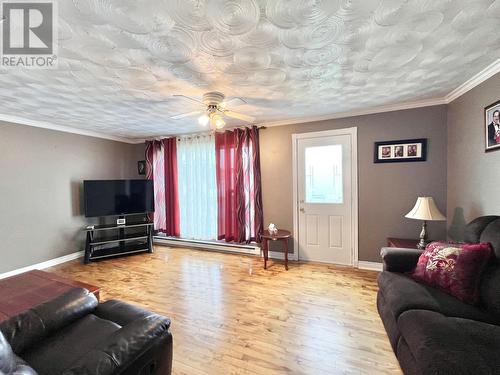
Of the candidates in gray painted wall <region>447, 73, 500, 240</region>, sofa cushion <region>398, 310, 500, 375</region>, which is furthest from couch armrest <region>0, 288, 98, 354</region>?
gray painted wall <region>447, 73, 500, 240</region>

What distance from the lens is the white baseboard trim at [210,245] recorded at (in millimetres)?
4152

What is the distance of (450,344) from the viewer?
1.14 meters

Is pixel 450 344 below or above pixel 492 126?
below

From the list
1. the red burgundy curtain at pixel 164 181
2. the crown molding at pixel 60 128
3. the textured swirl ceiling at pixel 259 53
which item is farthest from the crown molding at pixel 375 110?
the red burgundy curtain at pixel 164 181

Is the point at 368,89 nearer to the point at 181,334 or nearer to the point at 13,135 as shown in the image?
the point at 181,334

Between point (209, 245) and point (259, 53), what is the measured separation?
143 inches

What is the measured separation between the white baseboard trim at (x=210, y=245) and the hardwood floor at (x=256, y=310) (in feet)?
0.60

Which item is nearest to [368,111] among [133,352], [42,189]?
[133,352]

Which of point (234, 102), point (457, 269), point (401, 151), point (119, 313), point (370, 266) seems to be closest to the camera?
point (119, 313)

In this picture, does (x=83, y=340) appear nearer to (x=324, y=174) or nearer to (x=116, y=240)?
(x=116, y=240)

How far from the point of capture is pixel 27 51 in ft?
5.64

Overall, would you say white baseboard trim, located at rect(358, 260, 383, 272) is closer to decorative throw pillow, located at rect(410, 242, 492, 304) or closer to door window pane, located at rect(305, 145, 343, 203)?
door window pane, located at rect(305, 145, 343, 203)

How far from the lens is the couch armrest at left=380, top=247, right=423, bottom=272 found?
82.5 inches

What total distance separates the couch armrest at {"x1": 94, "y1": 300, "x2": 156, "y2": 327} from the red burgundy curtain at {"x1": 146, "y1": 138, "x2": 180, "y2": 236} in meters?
3.16
